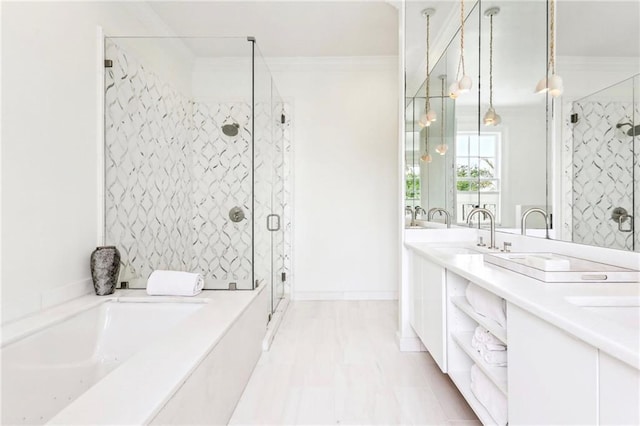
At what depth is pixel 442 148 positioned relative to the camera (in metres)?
2.78

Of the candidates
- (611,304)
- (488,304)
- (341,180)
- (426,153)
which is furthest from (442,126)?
(611,304)

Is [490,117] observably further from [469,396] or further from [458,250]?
[469,396]

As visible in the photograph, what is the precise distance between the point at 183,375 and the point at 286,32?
317 cm

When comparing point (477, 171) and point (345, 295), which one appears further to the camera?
point (345, 295)

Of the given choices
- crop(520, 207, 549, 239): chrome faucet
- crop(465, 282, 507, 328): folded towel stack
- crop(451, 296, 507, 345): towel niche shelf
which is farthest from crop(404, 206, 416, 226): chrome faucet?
crop(465, 282, 507, 328): folded towel stack

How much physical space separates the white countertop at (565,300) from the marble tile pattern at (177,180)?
1545mm

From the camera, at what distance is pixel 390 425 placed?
5.28 feet

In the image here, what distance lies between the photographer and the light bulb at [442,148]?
2.75 metres

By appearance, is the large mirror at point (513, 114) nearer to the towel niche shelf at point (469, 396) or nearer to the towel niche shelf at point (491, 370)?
the towel niche shelf at point (491, 370)

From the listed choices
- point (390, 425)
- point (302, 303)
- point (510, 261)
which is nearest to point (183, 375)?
point (390, 425)

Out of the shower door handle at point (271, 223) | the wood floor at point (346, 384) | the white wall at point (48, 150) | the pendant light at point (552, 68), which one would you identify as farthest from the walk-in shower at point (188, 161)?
the pendant light at point (552, 68)

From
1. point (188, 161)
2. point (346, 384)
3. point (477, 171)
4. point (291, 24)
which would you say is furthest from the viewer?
point (291, 24)

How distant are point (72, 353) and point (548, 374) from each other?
201 cm

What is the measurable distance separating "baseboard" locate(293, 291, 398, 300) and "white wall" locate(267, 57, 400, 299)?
0.04 feet
